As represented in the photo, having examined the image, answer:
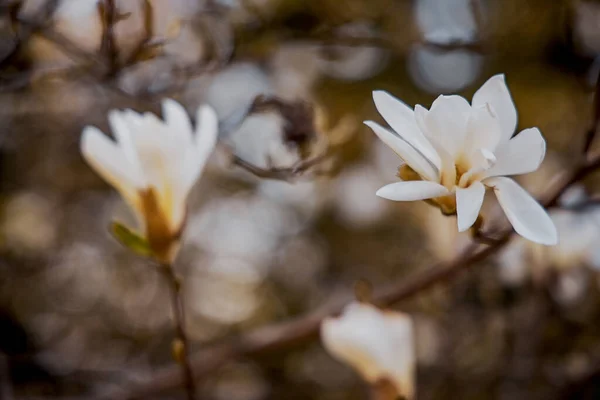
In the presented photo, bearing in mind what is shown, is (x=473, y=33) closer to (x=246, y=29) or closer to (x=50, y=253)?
(x=246, y=29)

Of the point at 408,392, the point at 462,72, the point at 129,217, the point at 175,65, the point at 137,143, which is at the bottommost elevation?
the point at 129,217

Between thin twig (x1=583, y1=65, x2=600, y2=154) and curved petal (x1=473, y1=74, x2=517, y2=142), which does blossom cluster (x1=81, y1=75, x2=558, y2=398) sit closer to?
curved petal (x1=473, y1=74, x2=517, y2=142)

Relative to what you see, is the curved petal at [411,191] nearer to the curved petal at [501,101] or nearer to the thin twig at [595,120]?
the curved petal at [501,101]

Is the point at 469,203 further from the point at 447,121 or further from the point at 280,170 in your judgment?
the point at 280,170

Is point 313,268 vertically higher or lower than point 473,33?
lower

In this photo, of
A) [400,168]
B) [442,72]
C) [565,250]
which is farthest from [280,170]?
[442,72]

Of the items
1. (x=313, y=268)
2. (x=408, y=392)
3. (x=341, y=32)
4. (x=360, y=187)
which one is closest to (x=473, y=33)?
(x=341, y=32)

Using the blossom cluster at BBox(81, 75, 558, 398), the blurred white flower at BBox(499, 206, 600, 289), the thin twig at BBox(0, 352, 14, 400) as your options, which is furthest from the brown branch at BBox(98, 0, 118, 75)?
the blurred white flower at BBox(499, 206, 600, 289)
